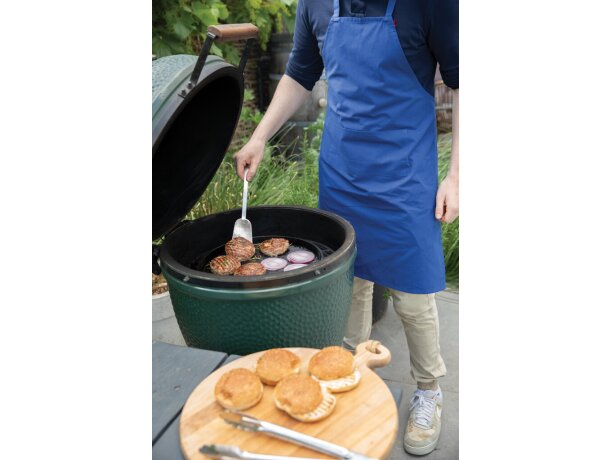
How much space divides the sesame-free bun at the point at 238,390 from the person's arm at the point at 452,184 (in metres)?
1.17

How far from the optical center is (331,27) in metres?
2.04

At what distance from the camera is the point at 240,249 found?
6.48 ft

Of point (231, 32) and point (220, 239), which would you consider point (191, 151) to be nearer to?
point (220, 239)

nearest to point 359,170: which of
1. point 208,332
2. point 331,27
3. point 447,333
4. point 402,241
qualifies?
point 402,241

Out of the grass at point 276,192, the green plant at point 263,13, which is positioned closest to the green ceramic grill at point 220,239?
the grass at point 276,192

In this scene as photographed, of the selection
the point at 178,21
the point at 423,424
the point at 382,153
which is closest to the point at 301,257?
the point at 382,153

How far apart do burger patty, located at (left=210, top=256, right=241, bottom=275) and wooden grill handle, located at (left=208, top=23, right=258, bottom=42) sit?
0.75 m

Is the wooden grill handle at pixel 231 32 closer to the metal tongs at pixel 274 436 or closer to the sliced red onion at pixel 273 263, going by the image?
the sliced red onion at pixel 273 263

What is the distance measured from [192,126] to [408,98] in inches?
32.8

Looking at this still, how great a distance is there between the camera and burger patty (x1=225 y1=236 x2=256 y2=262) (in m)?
1.96

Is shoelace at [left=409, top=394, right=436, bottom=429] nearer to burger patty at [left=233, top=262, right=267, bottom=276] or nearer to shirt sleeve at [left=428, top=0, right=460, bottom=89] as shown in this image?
burger patty at [left=233, top=262, right=267, bottom=276]

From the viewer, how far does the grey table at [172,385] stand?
1110mm

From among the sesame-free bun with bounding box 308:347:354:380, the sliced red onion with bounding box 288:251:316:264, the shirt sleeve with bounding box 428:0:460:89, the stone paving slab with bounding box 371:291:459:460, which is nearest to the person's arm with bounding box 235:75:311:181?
the sliced red onion with bounding box 288:251:316:264

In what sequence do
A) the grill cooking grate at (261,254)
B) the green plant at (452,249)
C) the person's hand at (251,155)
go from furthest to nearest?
the green plant at (452,249)
the person's hand at (251,155)
the grill cooking grate at (261,254)
